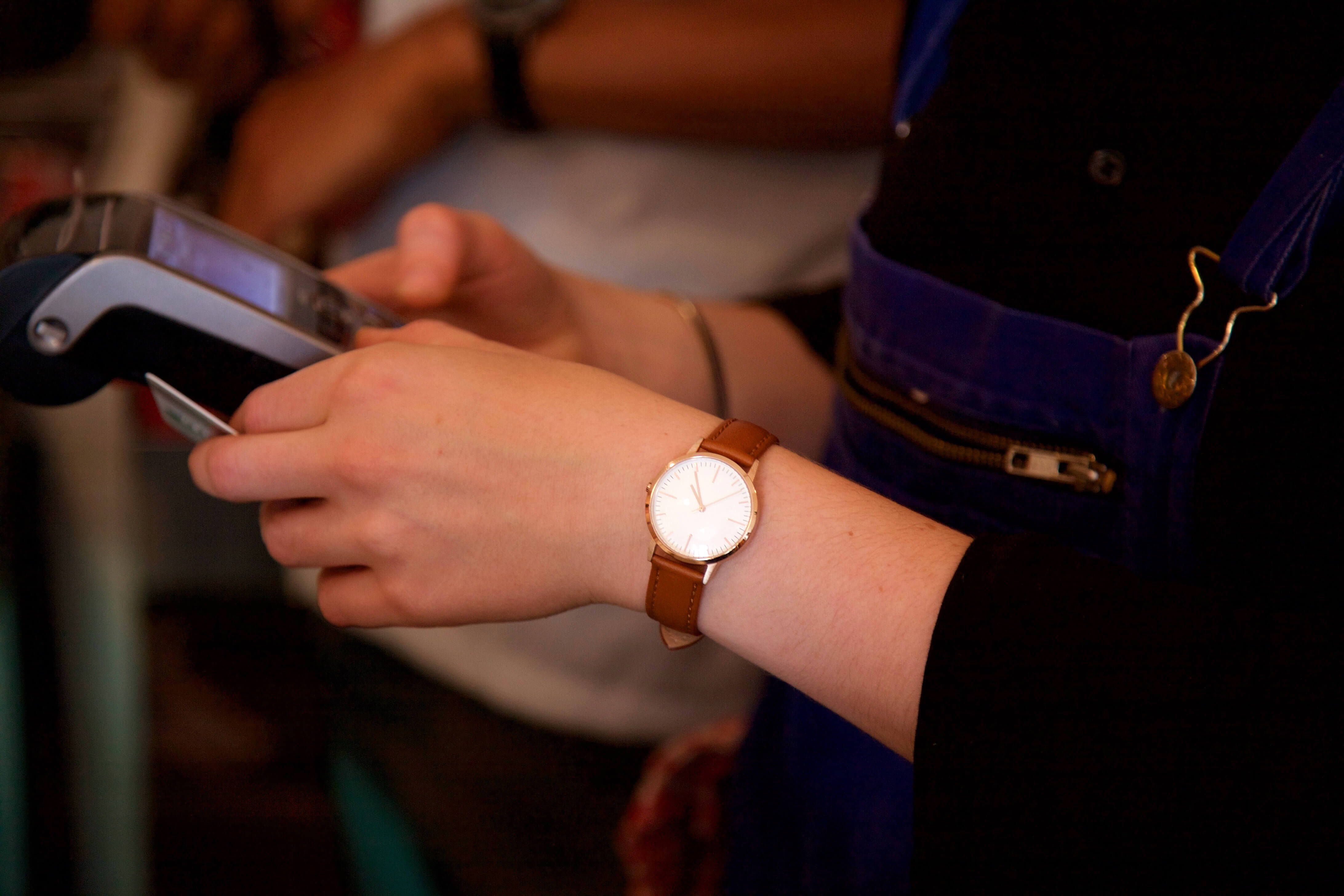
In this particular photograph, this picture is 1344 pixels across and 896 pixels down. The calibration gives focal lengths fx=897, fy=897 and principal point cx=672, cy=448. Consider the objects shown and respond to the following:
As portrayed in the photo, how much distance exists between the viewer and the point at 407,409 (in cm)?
44

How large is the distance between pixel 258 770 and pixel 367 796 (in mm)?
668

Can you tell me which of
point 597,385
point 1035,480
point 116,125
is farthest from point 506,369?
point 116,125

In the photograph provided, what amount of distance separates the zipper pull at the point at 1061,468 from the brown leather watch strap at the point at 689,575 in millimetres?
154

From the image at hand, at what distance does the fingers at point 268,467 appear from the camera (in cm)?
46

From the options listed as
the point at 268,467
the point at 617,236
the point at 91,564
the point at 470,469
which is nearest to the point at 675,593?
the point at 470,469

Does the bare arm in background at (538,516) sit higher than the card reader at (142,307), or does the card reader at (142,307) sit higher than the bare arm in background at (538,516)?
the card reader at (142,307)

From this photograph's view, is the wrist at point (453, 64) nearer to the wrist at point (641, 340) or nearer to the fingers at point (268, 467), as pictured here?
the wrist at point (641, 340)

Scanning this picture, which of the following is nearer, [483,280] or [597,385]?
[597,385]

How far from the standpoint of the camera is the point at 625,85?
2.90 ft

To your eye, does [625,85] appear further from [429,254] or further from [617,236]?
[429,254]

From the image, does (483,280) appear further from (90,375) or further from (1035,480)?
(1035,480)

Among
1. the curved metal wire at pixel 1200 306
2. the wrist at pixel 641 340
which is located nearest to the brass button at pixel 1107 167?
the curved metal wire at pixel 1200 306

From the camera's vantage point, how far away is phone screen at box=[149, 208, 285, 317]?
0.50 meters

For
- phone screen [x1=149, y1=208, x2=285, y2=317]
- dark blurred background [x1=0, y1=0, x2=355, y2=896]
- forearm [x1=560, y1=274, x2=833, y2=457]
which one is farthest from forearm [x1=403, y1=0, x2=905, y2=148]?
phone screen [x1=149, y1=208, x2=285, y2=317]
